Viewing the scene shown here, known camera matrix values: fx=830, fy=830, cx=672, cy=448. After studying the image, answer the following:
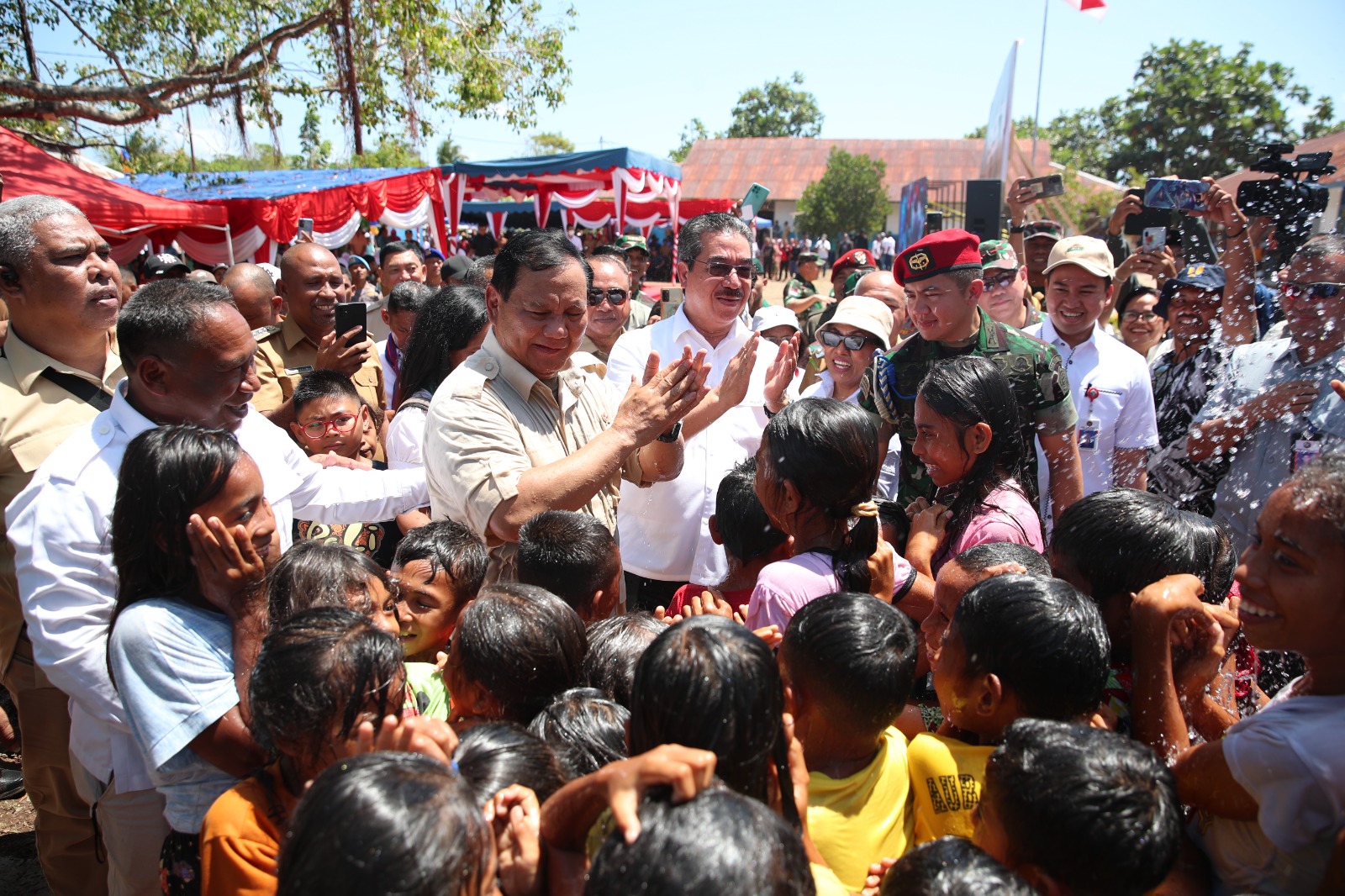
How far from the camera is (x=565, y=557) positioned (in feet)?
7.35

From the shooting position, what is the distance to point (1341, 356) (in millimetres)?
3062

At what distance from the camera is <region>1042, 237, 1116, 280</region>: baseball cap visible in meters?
3.79

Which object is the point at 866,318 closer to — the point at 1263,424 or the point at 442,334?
the point at 1263,424

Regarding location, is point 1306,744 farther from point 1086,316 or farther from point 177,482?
point 1086,316

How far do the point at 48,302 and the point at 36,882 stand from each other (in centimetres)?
220

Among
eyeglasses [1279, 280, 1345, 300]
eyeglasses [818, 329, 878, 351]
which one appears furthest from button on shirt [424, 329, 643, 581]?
eyeglasses [1279, 280, 1345, 300]

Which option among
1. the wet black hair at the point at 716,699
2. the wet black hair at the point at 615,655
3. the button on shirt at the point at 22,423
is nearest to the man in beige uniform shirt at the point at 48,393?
the button on shirt at the point at 22,423

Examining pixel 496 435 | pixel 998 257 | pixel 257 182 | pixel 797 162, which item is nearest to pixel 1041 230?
pixel 998 257

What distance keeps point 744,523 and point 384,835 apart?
161 centimetres

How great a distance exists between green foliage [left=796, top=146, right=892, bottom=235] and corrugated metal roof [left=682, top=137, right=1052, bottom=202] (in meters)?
4.33

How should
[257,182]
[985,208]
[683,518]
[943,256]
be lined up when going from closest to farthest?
1. [943,256]
2. [683,518]
3. [985,208]
4. [257,182]

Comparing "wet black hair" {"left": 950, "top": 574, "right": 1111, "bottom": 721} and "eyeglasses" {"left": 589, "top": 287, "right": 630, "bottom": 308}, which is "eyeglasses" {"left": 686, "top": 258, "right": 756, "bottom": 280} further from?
"wet black hair" {"left": 950, "top": 574, "right": 1111, "bottom": 721}

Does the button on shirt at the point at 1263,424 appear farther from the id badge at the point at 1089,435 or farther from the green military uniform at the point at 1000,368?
the green military uniform at the point at 1000,368

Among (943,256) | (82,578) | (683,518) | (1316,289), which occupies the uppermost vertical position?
(943,256)
